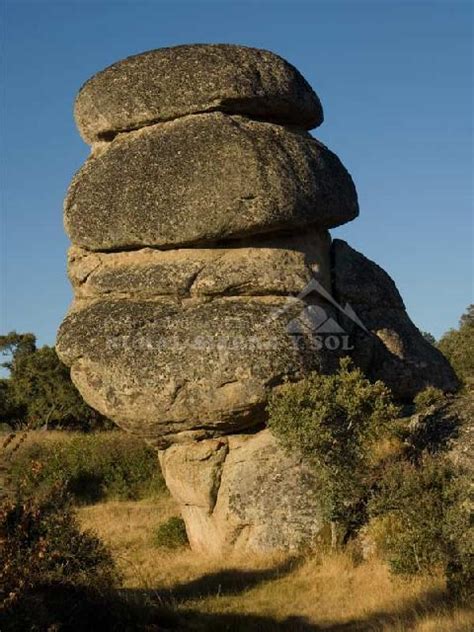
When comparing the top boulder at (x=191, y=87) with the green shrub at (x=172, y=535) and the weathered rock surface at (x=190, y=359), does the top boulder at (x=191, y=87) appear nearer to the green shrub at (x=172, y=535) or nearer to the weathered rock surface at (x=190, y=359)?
the weathered rock surface at (x=190, y=359)

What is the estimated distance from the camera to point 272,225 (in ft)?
48.0

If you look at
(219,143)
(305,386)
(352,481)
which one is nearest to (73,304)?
(219,143)

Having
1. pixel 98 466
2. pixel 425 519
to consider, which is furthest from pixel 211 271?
pixel 98 466

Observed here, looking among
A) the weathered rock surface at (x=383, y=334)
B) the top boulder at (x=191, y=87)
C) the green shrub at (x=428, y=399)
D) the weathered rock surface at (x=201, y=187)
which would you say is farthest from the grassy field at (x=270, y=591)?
the top boulder at (x=191, y=87)

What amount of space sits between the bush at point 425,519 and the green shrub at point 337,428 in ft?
1.80

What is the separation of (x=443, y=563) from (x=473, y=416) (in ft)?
11.6

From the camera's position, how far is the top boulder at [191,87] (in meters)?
15.4

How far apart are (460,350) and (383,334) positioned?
1839 cm

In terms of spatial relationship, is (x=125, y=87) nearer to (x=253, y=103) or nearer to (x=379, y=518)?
(x=253, y=103)

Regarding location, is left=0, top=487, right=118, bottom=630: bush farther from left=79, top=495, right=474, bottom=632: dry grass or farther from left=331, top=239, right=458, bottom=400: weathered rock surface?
left=331, top=239, right=458, bottom=400: weathered rock surface

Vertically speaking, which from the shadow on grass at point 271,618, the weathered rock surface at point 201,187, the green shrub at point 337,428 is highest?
the weathered rock surface at point 201,187

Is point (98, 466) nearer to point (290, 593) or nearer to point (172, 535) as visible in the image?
point (172, 535)

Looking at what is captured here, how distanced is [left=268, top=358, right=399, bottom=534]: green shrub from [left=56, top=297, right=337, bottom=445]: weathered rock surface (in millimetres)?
812

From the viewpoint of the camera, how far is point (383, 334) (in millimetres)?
16875
